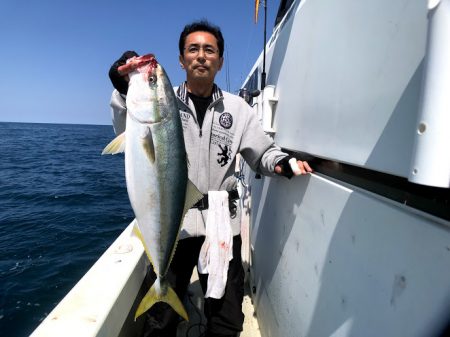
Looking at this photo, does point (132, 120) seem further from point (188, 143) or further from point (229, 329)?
point (229, 329)

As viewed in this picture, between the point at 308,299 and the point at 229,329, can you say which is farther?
the point at 229,329

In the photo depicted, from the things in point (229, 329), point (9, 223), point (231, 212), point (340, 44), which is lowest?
point (9, 223)

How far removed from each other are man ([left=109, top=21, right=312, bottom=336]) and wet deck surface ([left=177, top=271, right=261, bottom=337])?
21.4 inches

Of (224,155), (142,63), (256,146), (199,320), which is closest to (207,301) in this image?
(199,320)

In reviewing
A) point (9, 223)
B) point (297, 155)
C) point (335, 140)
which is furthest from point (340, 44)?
point (9, 223)

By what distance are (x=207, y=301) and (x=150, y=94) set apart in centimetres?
174

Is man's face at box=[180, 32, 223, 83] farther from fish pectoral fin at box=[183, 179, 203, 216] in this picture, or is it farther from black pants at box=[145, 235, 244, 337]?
black pants at box=[145, 235, 244, 337]

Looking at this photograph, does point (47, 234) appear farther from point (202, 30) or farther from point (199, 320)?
point (202, 30)

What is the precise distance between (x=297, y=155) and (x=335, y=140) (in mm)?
719

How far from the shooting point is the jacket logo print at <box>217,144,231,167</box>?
7.92 ft

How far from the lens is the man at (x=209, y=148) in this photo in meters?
2.34

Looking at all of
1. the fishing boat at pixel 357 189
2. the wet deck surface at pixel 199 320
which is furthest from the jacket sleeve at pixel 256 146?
the wet deck surface at pixel 199 320

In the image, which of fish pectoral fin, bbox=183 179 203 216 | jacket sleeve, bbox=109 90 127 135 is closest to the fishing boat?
fish pectoral fin, bbox=183 179 203 216

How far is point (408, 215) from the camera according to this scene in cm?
108
